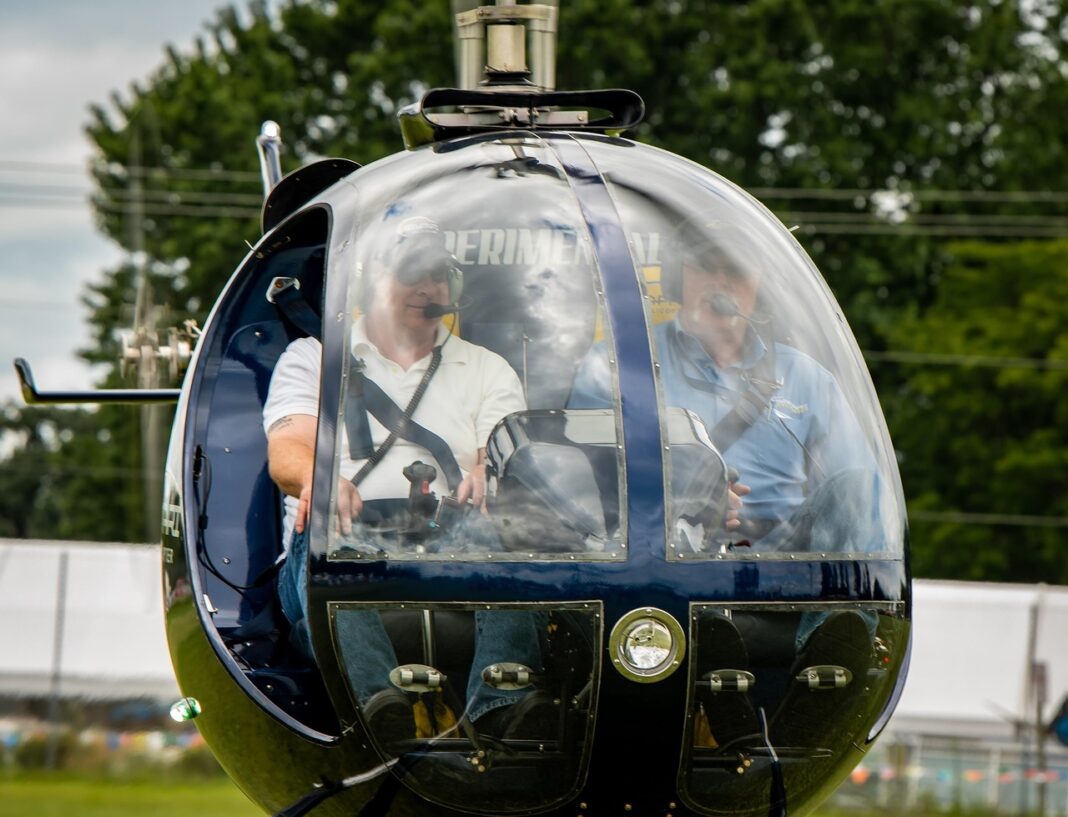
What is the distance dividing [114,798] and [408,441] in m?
9.76

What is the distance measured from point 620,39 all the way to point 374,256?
1071 inches

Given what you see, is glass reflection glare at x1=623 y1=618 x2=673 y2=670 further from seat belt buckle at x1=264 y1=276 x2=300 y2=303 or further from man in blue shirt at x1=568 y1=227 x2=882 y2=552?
seat belt buckle at x1=264 y1=276 x2=300 y2=303

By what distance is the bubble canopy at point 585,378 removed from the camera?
344 cm

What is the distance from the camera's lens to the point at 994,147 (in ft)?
103

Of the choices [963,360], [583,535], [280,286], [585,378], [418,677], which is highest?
[963,360]

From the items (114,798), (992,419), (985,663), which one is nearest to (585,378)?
(985,663)

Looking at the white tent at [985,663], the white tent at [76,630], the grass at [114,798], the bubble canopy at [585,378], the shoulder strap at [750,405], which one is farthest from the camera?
the white tent at [76,630]

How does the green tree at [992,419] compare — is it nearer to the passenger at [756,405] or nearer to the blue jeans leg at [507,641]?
the passenger at [756,405]

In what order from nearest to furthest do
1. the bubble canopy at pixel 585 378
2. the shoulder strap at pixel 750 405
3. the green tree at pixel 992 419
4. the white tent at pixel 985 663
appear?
the bubble canopy at pixel 585 378, the shoulder strap at pixel 750 405, the white tent at pixel 985 663, the green tree at pixel 992 419

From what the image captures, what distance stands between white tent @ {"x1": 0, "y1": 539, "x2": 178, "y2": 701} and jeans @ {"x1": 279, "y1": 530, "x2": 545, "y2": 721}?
9797 millimetres

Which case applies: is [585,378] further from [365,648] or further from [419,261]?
[365,648]

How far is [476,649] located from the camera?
340 centimetres

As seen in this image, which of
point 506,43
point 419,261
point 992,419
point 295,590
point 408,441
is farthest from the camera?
point 992,419

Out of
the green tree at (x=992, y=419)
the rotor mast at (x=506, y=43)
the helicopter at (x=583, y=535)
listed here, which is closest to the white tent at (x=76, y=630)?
the rotor mast at (x=506, y=43)
